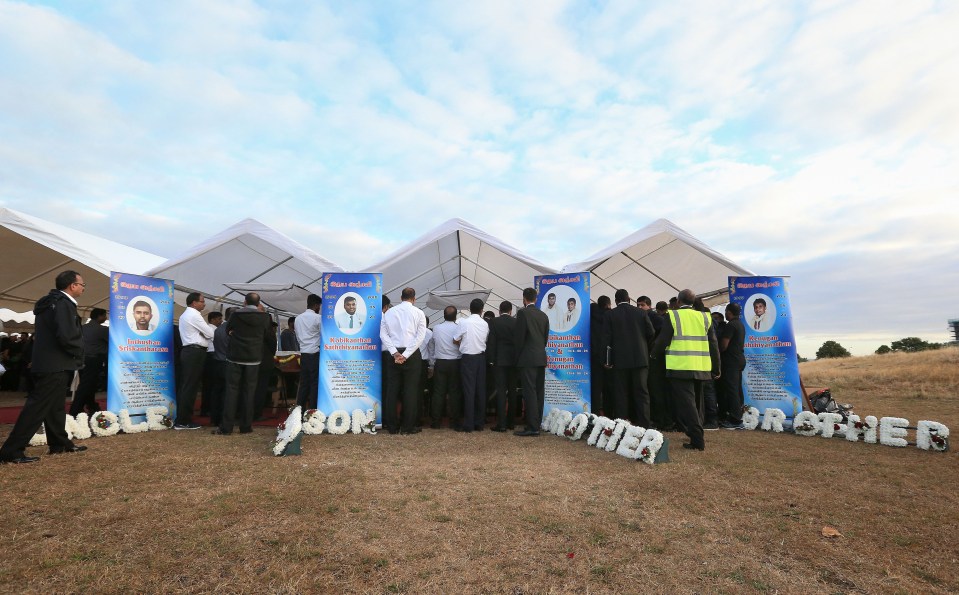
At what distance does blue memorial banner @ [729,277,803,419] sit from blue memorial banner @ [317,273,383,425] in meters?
5.68

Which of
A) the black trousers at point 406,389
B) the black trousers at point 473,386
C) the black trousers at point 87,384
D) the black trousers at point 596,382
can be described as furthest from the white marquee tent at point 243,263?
the black trousers at point 596,382

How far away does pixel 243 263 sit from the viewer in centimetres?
1027

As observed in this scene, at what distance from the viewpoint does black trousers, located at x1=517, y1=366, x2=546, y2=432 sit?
6.69 metres

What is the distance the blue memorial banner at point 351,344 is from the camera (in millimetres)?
6961

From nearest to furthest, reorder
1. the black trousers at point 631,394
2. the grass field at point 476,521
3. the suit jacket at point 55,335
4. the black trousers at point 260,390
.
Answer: the grass field at point 476,521
the suit jacket at point 55,335
the black trousers at point 631,394
the black trousers at point 260,390

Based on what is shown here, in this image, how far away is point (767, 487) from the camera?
4070mm

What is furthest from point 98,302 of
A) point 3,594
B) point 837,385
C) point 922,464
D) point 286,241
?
point 837,385

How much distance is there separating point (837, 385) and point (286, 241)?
16.4 metres

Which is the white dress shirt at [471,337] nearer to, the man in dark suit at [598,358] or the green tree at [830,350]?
the man in dark suit at [598,358]

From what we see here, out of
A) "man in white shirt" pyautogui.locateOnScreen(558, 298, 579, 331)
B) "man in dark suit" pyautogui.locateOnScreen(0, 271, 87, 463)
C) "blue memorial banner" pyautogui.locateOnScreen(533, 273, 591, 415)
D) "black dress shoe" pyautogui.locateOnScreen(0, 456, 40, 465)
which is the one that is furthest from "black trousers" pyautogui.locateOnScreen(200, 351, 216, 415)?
"man in white shirt" pyautogui.locateOnScreen(558, 298, 579, 331)

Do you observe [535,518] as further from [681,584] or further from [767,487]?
[767,487]

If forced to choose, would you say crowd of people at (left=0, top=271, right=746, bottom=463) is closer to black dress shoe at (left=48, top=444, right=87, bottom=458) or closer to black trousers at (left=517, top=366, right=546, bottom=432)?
black trousers at (left=517, top=366, right=546, bottom=432)

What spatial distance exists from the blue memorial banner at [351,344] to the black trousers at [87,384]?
Result: 330 cm

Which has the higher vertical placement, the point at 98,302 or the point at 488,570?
the point at 98,302
